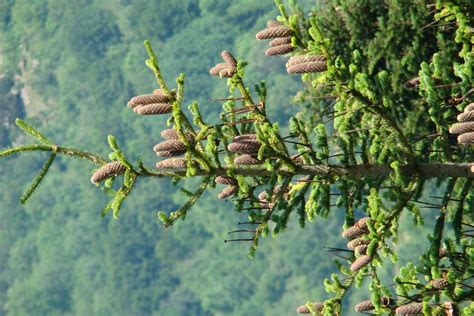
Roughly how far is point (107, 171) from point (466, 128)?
3414 mm

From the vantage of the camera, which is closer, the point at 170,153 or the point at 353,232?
the point at 170,153

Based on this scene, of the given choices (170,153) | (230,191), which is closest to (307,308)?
(230,191)

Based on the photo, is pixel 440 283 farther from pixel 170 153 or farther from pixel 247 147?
pixel 170 153

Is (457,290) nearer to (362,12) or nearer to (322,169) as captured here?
(322,169)

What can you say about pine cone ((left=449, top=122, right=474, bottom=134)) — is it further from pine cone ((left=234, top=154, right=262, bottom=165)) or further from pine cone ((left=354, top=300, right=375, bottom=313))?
pine cone ((left=354, top=300, right=375, bottom=313))

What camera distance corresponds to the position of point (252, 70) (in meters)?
184

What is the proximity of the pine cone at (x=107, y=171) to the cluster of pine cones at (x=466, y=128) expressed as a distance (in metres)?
3.16

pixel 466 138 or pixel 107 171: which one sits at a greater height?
pixel 107 171

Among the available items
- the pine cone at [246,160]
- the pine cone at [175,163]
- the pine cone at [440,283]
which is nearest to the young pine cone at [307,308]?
the pine cone at [440,283]

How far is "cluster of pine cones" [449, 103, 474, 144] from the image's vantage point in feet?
32.3

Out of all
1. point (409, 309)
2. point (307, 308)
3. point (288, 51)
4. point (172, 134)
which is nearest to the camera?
point (172, 134)

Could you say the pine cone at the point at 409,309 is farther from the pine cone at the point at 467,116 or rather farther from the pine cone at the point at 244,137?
the pine cone at the point at 244,137

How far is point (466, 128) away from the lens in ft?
32.6

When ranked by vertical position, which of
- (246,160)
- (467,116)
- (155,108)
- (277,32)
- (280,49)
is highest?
(155,108)
